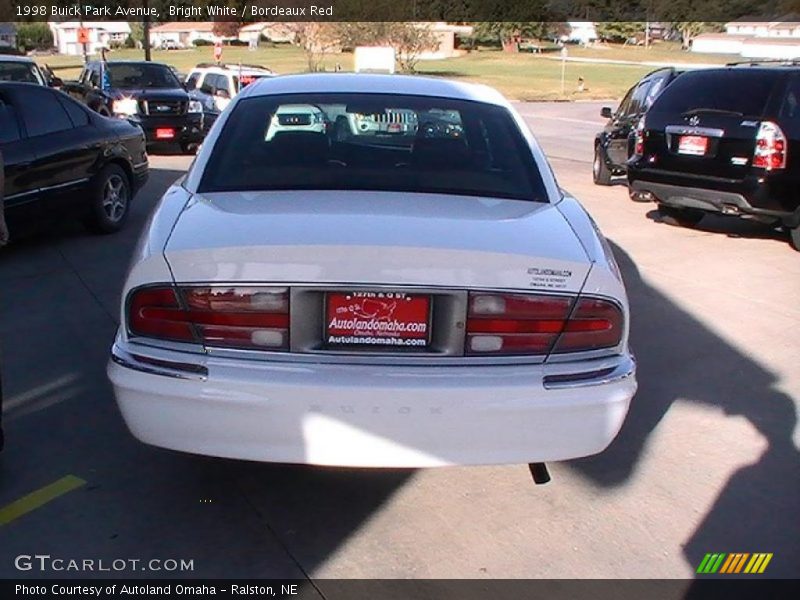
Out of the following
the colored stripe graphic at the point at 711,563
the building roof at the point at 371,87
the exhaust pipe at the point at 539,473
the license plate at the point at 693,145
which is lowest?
the colored stripe graphic at the point at 711,563

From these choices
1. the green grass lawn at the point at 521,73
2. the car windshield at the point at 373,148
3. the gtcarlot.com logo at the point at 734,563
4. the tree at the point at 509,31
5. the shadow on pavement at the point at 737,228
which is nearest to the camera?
the gtcarlot.com logo at the point at 734,563

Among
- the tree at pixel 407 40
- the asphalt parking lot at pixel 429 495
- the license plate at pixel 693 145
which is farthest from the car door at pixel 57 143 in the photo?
the tree at pixel 407 40

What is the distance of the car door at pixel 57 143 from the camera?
8.05 meters

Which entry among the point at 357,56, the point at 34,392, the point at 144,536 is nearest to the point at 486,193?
the point at 144,536

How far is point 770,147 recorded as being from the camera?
28.3 feet

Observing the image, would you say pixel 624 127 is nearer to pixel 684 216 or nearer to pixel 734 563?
pixel 684 216

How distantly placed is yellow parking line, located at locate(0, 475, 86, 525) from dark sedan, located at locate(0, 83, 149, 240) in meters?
4.14

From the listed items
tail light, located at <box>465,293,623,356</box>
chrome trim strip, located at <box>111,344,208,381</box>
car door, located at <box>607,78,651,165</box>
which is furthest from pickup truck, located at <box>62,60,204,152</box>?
tail light, located at <box>465,293,623,356</box>

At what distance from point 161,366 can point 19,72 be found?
12.7 meters

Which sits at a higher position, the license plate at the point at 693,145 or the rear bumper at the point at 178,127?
the license plate at the point at 693,145

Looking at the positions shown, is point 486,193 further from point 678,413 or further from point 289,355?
point 678,413

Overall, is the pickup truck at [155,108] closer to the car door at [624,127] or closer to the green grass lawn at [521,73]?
the car door at [624,127]

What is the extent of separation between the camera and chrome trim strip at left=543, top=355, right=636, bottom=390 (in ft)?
10.4

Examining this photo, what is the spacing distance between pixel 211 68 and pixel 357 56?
961 inches
